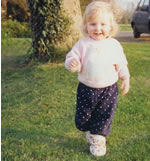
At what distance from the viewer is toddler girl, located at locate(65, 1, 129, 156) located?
2.41 meters

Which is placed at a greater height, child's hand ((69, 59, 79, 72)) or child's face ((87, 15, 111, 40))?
child's face ((87, 15, 111, 40))

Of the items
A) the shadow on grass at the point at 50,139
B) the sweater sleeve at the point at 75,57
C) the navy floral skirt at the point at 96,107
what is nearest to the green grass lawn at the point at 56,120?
the shadow on grass at the point at 50,139

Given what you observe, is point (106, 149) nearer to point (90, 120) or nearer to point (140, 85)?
point (90, 120)

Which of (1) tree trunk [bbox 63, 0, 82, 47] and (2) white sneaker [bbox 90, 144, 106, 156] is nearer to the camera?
(2) white sneaker [bbox 90, 144, 106, 156]

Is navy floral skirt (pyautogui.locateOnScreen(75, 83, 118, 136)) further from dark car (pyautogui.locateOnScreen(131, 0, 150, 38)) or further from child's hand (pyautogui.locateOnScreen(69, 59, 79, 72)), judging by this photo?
dark car (pyautogui.locateOnScreen(131, 0, 150, 38))

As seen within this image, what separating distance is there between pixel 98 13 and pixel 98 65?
1.51 ft

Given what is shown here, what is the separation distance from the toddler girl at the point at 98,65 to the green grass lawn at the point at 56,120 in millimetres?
353

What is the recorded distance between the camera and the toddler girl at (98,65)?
2.41m

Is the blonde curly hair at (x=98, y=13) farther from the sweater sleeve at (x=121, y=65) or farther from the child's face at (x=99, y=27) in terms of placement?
the sweater sleeve at (x=121, y=65)

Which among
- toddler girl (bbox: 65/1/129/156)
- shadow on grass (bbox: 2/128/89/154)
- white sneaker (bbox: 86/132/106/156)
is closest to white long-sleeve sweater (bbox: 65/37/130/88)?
toddler girl (bbox: 65/1/129/156)

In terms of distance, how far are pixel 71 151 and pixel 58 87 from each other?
2.19 metres

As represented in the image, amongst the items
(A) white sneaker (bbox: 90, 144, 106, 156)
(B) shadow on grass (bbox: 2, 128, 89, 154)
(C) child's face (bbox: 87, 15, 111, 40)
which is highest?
(C) child's face (bbox: 87, 15, 111, 40)

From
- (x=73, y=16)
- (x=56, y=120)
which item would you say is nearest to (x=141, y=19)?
(x=73, y=16)

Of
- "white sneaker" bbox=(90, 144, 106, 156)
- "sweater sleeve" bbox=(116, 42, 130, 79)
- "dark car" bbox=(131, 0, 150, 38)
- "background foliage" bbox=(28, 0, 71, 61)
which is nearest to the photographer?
"sweater sleeve" bbox=(116, 42, 130, 79)
